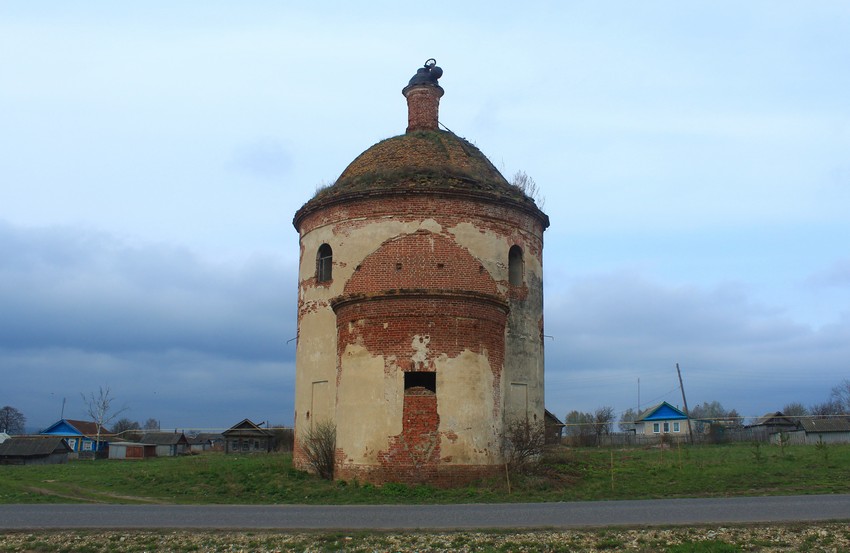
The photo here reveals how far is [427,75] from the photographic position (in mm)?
25453

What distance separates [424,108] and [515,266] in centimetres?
686

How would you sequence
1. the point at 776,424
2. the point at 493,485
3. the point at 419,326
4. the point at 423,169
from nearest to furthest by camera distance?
the point at 493,485
the point at 419,326
the point at 423,169
the point at 776,424

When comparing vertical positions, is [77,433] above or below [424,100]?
below

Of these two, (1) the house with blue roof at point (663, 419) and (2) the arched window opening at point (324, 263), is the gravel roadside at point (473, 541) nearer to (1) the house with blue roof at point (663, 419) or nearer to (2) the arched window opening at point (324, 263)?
(2) the arched window opening at point (324, 263)

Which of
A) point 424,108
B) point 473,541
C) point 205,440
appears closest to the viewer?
point 473,541

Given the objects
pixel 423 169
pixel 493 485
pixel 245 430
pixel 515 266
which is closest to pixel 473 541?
pixel 493 485

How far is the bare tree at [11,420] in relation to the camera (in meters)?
85.9

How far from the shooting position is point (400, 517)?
40.9 feet

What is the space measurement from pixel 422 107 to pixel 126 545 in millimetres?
17981

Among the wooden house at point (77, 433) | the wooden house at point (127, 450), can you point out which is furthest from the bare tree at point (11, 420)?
the wooden house at point (127, 450)

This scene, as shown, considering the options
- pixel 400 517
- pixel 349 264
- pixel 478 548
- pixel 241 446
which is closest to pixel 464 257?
pixel 349 264

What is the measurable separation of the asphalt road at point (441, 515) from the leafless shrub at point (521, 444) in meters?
4.19

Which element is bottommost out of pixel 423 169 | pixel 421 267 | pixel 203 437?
pixel 203 437

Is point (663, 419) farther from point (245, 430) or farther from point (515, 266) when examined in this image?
point (515, 266)
